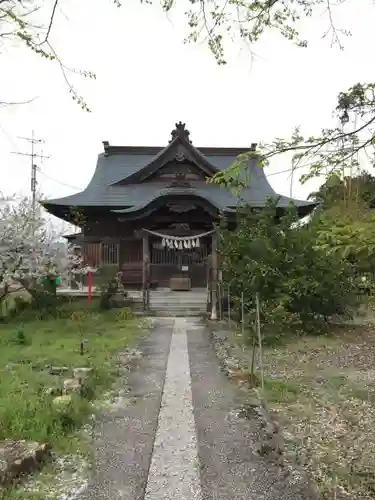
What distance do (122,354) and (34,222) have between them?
6.93 meters

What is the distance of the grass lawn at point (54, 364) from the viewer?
4.27 m

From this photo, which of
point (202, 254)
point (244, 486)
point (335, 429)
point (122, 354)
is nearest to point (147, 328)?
point (122, 354)

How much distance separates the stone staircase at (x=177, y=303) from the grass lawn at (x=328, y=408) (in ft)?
18.1

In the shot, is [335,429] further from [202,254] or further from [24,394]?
[202,254]

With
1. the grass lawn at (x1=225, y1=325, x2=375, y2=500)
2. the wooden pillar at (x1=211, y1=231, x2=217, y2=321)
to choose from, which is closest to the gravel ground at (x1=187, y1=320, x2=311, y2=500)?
the grass lawn at (x1=225, y1=325, x2=375, y2=500)

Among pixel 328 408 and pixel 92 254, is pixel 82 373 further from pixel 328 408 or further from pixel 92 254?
pixel 92 254

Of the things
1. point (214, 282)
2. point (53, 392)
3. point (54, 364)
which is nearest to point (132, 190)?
point (214, 282)

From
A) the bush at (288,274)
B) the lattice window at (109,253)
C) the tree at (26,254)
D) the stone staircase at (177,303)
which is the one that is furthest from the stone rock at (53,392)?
the lattice window at (109,253)

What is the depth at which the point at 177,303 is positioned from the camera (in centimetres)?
1558

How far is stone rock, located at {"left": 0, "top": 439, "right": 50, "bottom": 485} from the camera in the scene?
11.2ft

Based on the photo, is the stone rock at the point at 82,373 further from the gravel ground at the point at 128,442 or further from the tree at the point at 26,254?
the tree at the point at 26,254

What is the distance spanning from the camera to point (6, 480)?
3.35 m

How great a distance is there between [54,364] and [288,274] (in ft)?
17.5

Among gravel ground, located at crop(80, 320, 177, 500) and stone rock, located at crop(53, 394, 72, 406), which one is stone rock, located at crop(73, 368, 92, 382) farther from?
stone rock, located at crop(53, 394, 72, 406)
